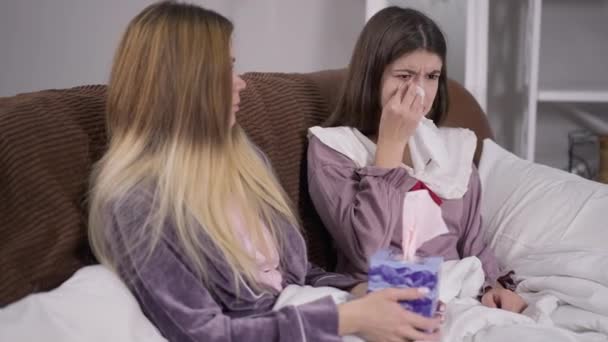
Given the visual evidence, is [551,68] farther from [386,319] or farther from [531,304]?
[386,319]

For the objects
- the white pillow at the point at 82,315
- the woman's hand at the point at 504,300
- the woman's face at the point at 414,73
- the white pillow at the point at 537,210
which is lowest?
the woman's hand at the point at 504,300

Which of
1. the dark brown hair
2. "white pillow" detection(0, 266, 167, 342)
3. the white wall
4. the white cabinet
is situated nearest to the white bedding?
"white pillow" detection(0, 266, 167, 342)

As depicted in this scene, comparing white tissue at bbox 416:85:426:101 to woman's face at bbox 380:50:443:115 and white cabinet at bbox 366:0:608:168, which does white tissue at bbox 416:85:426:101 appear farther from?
white cabinet at bbox 366:0:608:168

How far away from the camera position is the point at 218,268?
111 cm

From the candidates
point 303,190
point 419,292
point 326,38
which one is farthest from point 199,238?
point 326,38

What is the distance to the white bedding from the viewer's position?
39.9 inches

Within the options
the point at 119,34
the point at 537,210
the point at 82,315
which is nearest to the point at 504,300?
the point at 537,210

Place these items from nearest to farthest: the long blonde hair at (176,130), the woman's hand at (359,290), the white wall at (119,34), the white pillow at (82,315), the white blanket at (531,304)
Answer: the white pillow at (82,315) → the long blonde hair at (176,130) → the white blanket at (531,304) → the woman's hand at (359,290) → the white wall at (119,34)

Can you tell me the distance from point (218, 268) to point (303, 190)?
0.49 meters

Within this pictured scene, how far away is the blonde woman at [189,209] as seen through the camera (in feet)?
3.45

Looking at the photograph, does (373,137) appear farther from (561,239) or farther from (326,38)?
(326,38)

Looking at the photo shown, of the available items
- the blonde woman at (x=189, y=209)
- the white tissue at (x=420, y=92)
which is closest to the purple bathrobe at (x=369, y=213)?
the white tissue at (x=420, y=92)

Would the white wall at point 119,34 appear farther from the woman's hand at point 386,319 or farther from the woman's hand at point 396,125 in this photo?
the woman's hand at point 386,319

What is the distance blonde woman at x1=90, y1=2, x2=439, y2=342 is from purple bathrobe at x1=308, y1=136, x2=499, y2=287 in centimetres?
25
